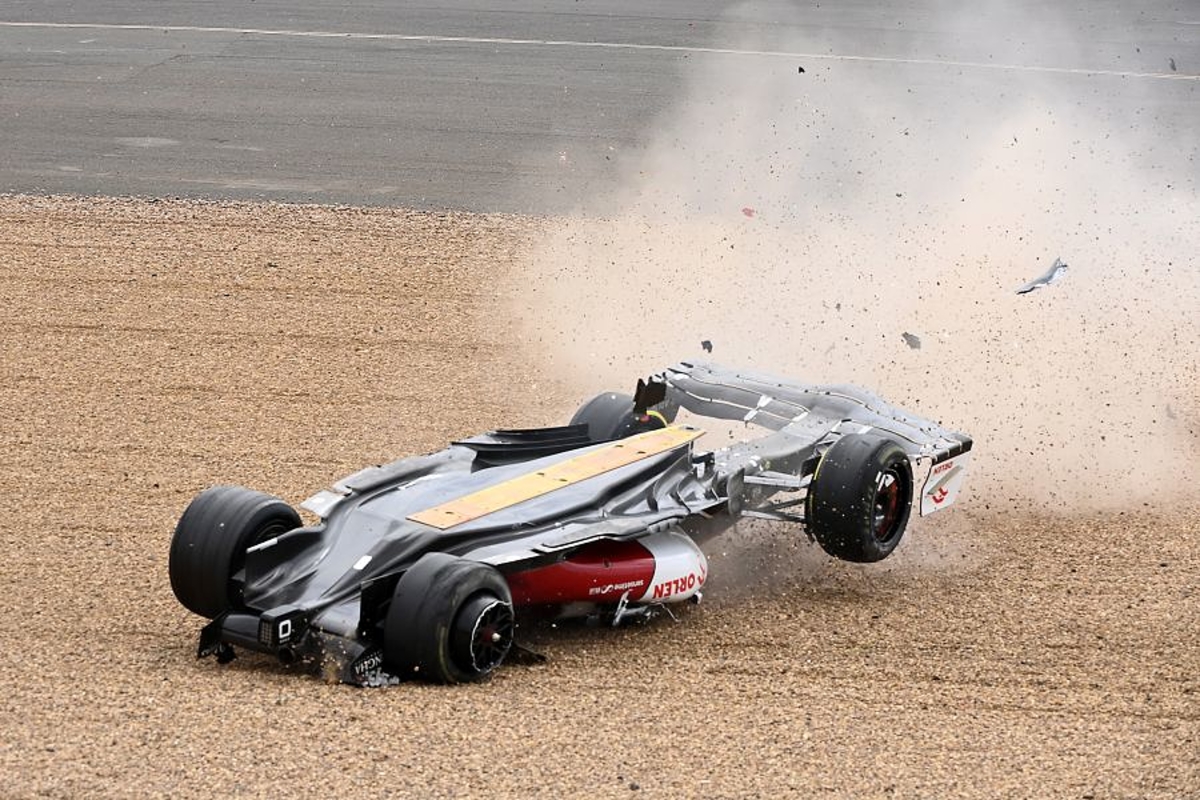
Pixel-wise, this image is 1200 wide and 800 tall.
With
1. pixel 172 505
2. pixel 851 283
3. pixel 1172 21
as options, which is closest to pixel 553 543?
pixel 172 505

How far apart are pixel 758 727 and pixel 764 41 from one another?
20592 millimetres

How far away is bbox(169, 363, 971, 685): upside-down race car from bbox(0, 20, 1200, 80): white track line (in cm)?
1648

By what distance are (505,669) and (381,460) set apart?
3230 millimetres

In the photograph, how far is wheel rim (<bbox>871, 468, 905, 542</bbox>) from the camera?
8.19 m

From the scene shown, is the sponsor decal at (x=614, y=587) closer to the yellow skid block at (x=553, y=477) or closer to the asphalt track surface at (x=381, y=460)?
the asphalt track surface at (x=381, y=460)

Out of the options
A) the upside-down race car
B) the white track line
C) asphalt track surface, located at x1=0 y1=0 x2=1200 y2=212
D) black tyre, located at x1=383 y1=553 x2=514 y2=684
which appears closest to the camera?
black tyre, located at x1=383 y1=553 x2=514 y2=684

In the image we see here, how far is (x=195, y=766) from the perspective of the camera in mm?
5965

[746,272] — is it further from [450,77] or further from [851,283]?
[450,77]

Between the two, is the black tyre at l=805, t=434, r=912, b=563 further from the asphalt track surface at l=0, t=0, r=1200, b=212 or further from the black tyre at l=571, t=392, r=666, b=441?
the asphalt track surface at l=0, t=0, r=1200, b=212

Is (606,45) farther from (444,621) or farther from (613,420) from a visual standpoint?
(444,621)

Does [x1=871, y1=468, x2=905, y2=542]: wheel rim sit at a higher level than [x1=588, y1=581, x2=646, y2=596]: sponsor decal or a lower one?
higher

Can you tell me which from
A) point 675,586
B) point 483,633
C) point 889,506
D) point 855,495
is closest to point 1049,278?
point 889,506

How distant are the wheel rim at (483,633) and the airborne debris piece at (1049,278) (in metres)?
7.13

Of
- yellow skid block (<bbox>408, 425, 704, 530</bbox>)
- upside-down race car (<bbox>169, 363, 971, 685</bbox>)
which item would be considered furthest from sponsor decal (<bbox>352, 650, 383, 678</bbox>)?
yellow skid block (<bbox>408, 425, 704, 530</bbox>)
